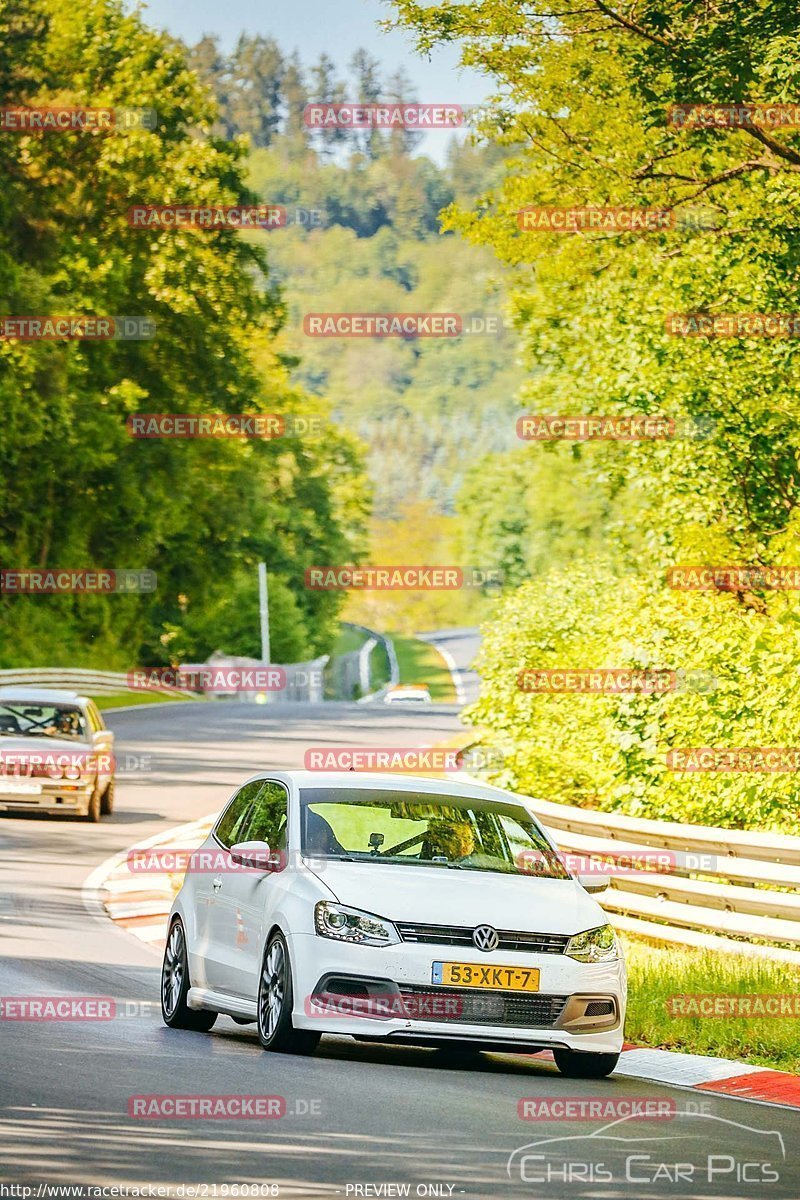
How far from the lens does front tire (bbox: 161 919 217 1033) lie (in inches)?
449

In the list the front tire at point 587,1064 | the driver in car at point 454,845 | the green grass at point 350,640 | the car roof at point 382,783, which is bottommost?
the green grass at point 350,640

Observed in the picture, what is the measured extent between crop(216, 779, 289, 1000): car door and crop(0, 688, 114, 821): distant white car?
13.9 meters

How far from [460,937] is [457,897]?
237 mm

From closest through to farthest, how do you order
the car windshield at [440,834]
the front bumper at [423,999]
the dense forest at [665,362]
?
the front bumper at [423,999] → the car windshield at [440,834] → the dense forest at [665,362]

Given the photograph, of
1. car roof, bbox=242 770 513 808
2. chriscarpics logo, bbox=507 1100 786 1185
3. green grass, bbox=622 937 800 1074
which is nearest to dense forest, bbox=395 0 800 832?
green grass, bbox=622 937 800 1074

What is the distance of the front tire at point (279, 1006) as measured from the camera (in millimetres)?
9969

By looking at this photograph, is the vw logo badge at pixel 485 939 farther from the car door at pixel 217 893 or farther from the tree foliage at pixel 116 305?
the tree foliage at pixel 116 305

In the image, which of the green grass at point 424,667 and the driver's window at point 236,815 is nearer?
the driver's window at point 236,815

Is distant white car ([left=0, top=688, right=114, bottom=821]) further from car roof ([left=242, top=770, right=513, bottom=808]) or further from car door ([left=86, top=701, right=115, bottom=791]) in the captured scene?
car roof ([left=242, top=770, right=513, bottom=808])

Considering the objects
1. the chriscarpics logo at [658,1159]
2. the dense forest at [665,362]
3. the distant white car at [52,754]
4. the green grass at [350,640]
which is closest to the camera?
the chriscarpics logo at [658,1159]

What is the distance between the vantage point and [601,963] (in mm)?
10102

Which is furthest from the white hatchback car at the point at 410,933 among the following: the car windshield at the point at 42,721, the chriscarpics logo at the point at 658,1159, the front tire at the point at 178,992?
the car windshield at the point at 42,721

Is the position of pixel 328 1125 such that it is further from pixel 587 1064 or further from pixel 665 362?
pixel 665 362

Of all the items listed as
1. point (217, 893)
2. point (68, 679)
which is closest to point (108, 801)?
point (217, 893)
